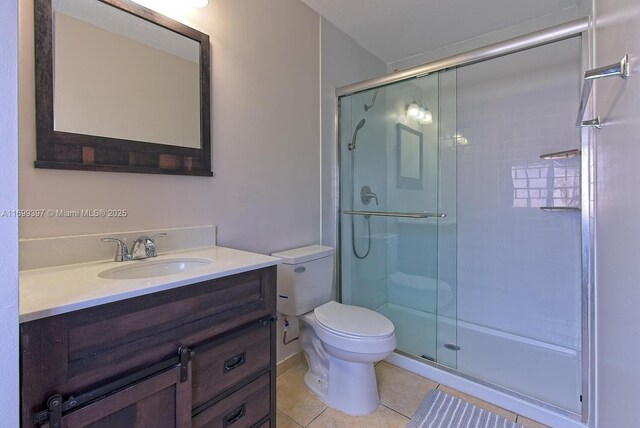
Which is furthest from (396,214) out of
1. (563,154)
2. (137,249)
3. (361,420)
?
(137,249)

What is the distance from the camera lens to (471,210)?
2.49m

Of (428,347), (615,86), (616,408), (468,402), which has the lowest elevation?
(468,402)

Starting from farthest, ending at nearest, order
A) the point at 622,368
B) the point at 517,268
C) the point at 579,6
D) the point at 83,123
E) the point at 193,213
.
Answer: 1. the point at 517,268
2. the point at 579,6
3. the point at 193,213
4. the point at 83,123
5. the point at 622,368

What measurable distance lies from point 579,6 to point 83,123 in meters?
2.95

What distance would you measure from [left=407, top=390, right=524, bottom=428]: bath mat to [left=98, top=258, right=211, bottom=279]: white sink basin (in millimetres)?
1325

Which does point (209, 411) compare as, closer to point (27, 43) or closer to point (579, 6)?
point (27, 43)

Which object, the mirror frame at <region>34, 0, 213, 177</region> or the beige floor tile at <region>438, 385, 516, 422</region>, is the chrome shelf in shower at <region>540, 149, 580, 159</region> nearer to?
the beige floor tile at <region>438, 385, 516, 422</region>

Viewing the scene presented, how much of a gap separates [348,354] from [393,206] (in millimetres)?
1273

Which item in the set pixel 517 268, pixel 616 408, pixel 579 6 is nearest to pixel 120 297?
pixel 616 408

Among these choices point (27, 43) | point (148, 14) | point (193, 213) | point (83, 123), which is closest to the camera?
point (27, 43)

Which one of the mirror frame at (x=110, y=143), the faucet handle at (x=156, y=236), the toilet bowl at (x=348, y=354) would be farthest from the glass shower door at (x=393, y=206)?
the faucet handle at (x=156, y=236)

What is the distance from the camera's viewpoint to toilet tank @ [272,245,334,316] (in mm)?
1760

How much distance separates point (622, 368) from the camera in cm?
75

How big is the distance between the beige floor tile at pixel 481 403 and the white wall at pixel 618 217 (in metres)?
0.60
